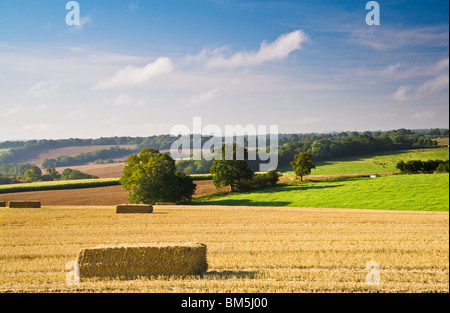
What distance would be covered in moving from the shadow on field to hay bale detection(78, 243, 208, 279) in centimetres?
39

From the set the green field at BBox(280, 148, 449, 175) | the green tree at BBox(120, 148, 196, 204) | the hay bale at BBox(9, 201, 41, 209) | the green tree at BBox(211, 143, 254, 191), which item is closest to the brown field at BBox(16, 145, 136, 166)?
the green tree at BBox(120, 148, 196, 204)

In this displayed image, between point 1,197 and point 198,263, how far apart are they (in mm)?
17792

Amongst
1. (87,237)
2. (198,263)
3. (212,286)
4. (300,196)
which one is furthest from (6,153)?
(300,196)

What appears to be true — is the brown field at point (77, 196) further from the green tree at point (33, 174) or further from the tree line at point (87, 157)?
the green tree at point (33, 174)

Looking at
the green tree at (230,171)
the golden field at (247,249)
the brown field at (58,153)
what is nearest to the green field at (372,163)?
the green tree at (230,171)

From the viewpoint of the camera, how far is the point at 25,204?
2770cm

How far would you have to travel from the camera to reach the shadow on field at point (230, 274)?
10.4 metres

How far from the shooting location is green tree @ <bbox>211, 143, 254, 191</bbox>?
157ft

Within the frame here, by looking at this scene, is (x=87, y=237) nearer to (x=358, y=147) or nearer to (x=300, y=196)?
(x=300, y=196)

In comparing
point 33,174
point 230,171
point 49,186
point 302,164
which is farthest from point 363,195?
point 33,174

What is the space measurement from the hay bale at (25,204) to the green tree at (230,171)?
21.4 m

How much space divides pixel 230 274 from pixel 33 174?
1549 centimetres

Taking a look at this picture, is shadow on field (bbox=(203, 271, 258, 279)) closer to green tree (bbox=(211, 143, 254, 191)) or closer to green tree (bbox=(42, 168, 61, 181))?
green tree (bbox=(42, 168, 61, 181))
